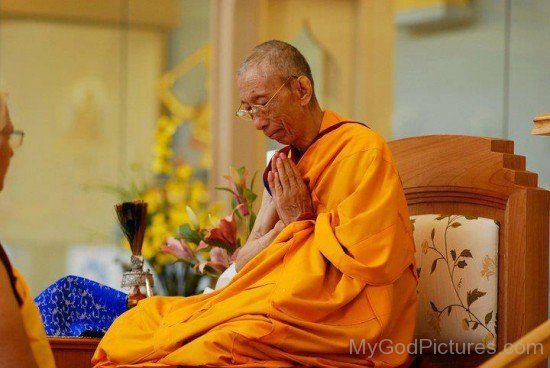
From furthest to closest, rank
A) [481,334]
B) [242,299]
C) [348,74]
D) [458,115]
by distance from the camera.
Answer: [348,74], [458,115], [481,334], [242,299]

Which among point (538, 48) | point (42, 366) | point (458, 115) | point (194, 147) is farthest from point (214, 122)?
point (42, 366)

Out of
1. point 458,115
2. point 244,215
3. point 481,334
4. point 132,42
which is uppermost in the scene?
point 132,42

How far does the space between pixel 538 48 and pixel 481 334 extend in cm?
212

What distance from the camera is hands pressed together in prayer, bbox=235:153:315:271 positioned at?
2791 millimetres

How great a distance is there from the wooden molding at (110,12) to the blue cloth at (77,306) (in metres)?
3.64

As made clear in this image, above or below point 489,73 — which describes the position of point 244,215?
below

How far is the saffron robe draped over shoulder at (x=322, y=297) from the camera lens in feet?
8.31

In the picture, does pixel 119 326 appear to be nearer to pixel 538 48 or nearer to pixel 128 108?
pixel 538 48

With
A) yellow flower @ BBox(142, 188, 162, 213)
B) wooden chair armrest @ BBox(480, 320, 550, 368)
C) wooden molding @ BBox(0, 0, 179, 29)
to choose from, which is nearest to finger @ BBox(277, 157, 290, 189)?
wooden chair armrest @ BBox(480, 320, 550, 368)

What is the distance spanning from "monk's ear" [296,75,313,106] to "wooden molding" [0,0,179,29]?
385cm

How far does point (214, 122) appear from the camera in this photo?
570 cm

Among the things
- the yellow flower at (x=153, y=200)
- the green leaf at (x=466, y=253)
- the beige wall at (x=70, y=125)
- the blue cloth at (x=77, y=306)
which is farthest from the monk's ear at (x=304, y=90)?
the beige wall at (x=70, y=125)

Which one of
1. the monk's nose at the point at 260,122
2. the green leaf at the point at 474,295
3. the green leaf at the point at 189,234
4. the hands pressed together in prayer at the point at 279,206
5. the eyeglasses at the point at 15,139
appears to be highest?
the monk's nose at the point at 260,122

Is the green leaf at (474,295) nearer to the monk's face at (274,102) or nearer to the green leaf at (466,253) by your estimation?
the green leaf at (466,253)
